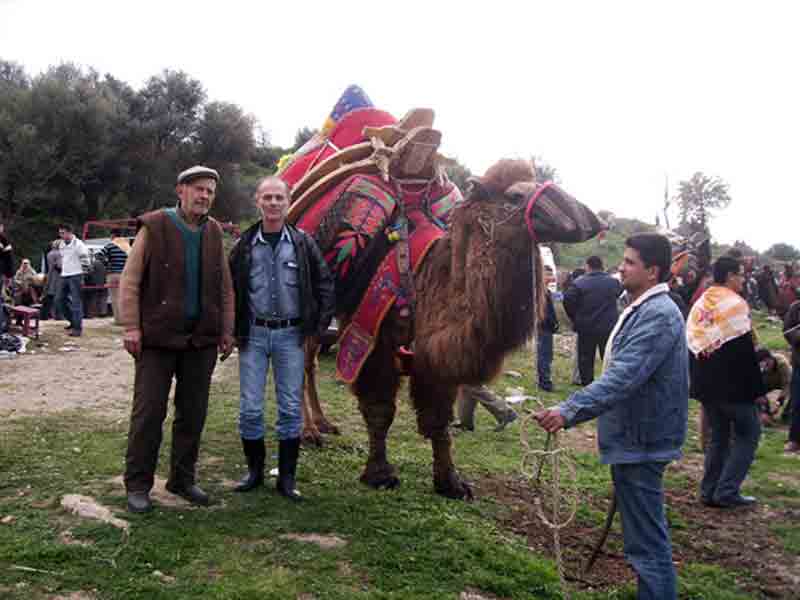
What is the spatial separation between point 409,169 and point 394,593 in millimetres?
3266

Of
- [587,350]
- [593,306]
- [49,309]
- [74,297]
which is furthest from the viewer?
[49,309]

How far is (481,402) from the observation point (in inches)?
303

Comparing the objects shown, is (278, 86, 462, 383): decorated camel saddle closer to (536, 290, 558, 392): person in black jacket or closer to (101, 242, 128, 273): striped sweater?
(536, 290, 558, 392): person in black jacket

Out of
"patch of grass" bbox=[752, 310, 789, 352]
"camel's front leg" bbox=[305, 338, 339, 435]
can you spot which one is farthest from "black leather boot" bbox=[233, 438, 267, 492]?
"patch of grass" bbox=[752, 310, 789, 352]

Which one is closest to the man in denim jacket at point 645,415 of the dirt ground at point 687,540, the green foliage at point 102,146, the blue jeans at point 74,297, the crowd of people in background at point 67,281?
the dirt ground at point 687,540

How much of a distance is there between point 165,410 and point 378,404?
Answer: 164cm

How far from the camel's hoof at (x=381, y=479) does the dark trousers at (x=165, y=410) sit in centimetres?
137

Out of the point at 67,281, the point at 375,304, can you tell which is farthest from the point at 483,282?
the point at 67,281

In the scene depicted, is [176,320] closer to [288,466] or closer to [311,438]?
[288,466]

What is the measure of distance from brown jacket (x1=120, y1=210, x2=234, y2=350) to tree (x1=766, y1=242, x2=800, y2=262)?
2060 inches

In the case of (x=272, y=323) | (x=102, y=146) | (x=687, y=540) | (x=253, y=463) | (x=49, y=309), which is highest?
(x=102, y=146)

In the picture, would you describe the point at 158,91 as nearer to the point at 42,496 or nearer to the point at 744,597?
the point at 42,496

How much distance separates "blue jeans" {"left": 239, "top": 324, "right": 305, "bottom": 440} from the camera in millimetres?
4676

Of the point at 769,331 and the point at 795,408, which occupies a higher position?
the point at 769,331
